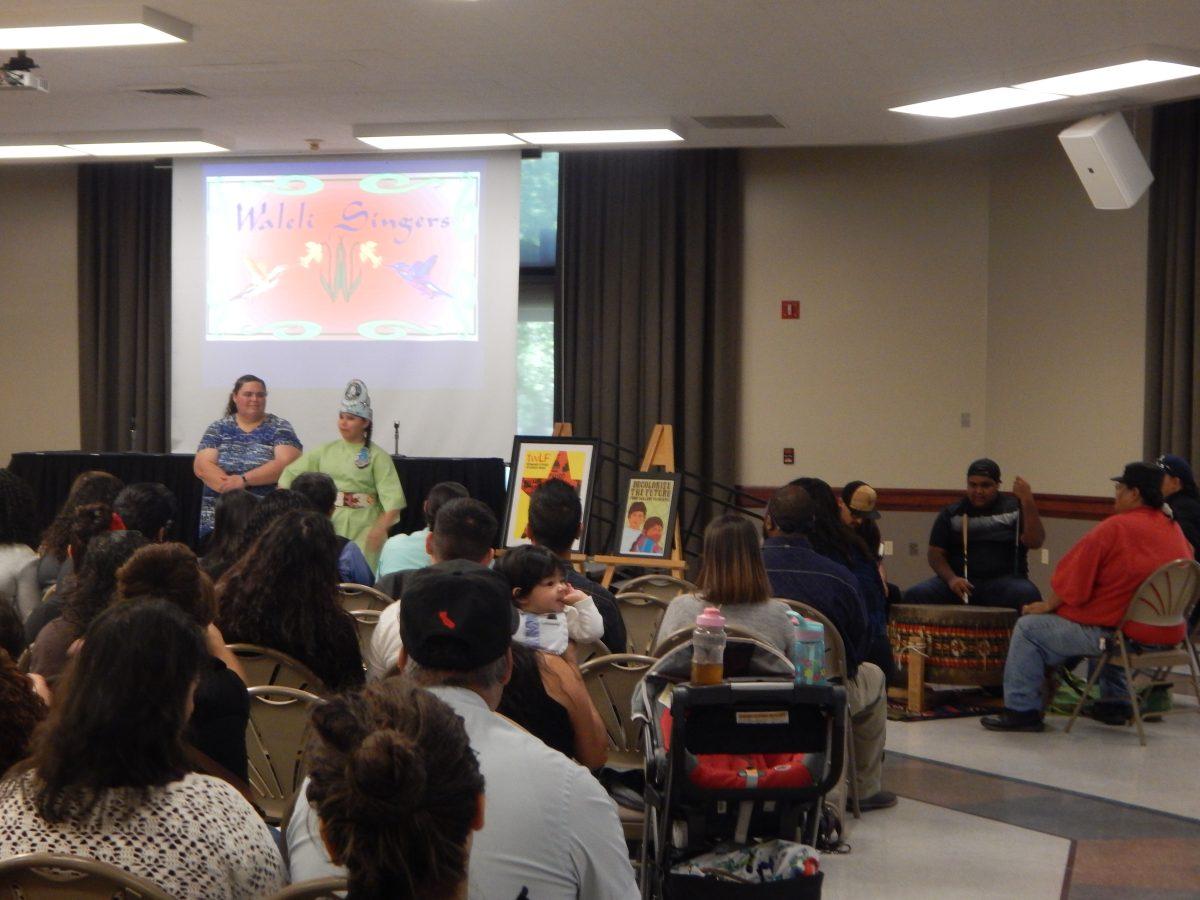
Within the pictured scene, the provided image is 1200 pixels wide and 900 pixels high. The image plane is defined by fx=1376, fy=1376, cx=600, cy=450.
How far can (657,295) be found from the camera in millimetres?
8820

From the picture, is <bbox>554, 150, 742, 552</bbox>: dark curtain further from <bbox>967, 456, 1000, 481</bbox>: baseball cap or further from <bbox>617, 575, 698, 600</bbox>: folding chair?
<bbox>617, 575, 698, 600</bbox>: folding chair

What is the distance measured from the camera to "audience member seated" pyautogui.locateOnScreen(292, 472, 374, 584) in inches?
183

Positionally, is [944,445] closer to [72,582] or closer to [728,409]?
[728,409]

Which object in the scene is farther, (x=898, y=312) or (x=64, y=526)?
(x=898, y=312)

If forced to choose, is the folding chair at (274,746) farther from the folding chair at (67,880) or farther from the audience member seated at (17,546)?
the audience member seated at (17,546)

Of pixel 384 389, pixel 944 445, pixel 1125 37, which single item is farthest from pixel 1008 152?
pixel 384 389

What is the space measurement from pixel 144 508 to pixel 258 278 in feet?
15.0

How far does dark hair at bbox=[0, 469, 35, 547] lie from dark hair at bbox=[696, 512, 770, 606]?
2.23 m

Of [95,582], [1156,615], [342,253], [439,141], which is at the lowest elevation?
[1156,615]

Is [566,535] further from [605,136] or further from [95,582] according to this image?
[605,136]

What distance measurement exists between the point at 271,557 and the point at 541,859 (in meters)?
1.60

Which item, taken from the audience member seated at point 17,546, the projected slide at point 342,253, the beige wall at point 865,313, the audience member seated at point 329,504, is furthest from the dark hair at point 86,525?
the beige wall at point 865,313

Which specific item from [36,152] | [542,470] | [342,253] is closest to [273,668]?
[542,470]

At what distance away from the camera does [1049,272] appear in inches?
329
